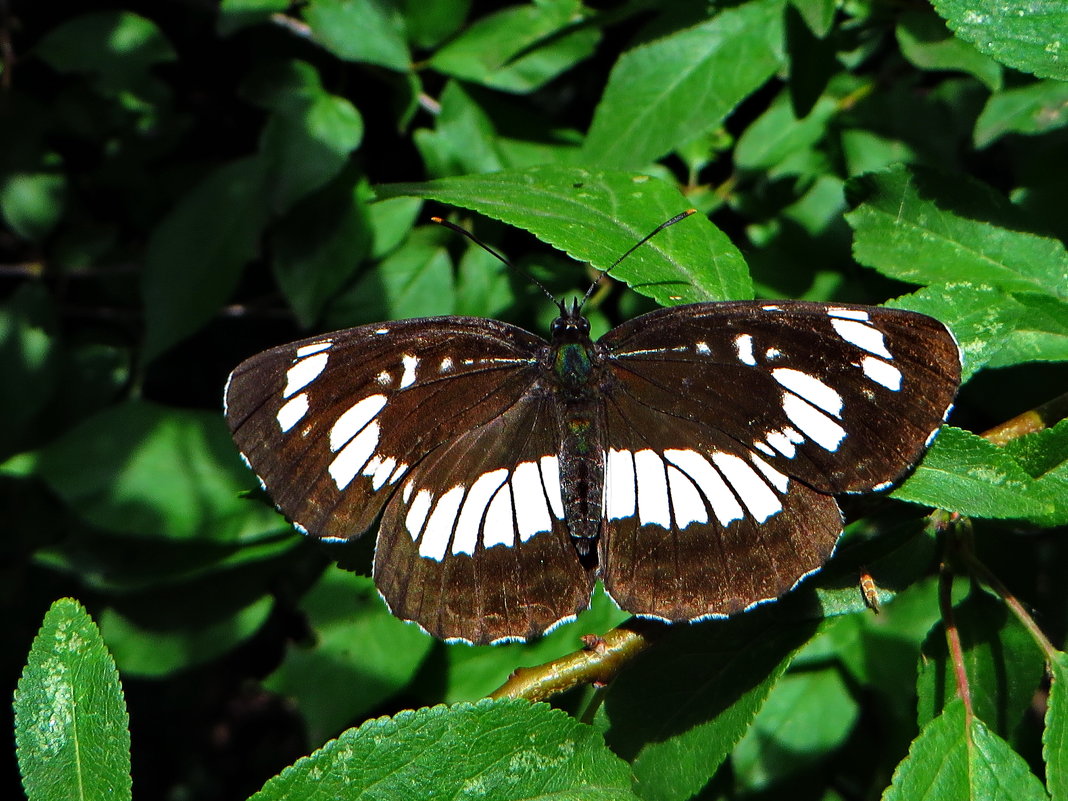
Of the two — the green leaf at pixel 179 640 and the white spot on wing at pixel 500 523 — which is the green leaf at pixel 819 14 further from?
the green leaf at pixel 179 640

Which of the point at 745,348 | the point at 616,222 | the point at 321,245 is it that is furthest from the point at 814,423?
the point at 321,245

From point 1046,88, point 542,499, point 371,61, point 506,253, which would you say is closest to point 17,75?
point 371,61

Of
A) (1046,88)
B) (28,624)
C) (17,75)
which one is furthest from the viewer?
(28,624)

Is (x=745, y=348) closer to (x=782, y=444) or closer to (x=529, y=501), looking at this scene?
(x=782, y=444)

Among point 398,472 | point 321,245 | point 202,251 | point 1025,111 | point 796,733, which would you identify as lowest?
point 796,733

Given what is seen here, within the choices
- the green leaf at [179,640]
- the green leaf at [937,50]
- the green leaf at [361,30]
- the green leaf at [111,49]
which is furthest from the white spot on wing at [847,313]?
the green leaf at [111,49]

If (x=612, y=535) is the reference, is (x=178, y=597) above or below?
below

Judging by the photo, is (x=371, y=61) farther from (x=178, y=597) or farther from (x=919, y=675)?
(x=919, y=675)
